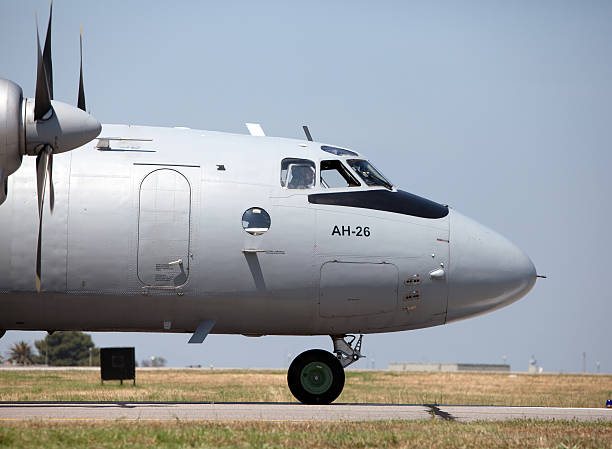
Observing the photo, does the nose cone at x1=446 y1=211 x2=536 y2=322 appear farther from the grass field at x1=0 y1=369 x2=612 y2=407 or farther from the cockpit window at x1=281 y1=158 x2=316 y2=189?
the grass field at x1=0 y1=369 x2=612 y2=407

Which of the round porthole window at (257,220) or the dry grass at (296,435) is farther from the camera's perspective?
the round porthole window at (257,220)

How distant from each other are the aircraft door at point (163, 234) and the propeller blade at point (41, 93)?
331cm

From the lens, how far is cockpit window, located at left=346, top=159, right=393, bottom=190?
21875 millimetres

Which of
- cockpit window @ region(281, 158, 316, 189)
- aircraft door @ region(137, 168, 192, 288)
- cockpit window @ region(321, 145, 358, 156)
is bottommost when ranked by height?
aircraft door @ region(137, 168, 192, 288)

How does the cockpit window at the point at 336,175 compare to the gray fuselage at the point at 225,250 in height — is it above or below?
above

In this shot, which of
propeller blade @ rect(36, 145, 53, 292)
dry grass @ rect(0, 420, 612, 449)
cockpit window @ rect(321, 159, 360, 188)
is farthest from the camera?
cockpit window @ rect(321, 159, 360, 188)

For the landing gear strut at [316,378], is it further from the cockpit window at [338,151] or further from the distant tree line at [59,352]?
the distant tree line at [59,352]

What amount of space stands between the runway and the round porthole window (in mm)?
3827

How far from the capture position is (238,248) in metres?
20.5

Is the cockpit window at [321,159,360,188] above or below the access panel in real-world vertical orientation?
above

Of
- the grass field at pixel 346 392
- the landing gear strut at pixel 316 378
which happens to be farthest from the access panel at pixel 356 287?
the grass field at pixel 346 392

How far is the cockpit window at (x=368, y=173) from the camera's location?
21.9 metres

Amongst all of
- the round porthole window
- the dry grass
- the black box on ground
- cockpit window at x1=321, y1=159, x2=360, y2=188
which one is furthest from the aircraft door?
A: the black box on ground

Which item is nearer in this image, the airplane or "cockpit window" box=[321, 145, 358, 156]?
the airplane
